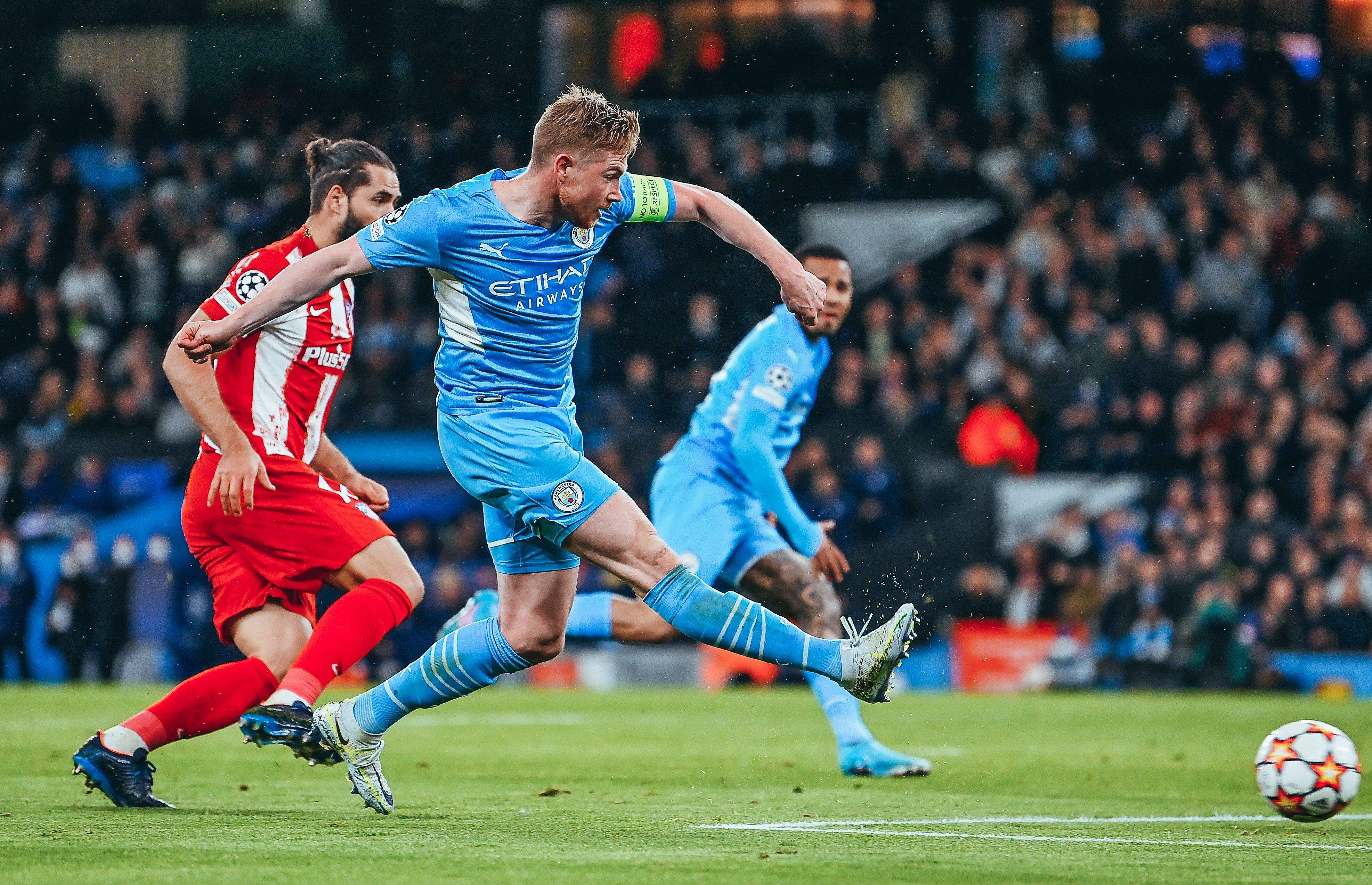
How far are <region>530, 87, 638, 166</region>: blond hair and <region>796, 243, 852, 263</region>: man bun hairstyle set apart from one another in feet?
8.32

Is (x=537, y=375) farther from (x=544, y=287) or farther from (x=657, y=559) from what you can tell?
(x=657, y=559)

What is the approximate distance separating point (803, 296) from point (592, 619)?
319 centimetres

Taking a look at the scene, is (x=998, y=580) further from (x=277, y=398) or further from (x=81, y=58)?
(x=81, y=58)

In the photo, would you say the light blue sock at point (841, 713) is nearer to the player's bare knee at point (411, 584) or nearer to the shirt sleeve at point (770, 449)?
the shirt sleeve at point (770, 449)

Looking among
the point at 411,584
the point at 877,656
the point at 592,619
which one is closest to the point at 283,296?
the point at 411,584

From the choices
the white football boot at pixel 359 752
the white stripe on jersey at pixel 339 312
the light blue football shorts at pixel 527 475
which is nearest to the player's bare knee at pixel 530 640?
the light blue football shorts at pixel 527 475

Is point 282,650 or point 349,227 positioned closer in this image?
point 282,650

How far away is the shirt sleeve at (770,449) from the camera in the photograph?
772cm

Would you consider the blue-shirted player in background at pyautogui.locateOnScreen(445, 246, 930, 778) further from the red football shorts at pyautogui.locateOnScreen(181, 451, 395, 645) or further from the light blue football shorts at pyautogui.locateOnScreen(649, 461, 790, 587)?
the red football shorts at pyautogui.locateOnScreen(181, 451, 395, 645)

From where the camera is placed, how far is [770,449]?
778 centimetres

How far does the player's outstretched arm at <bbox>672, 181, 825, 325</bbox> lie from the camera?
539cm

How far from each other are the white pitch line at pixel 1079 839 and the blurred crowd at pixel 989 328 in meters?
11.0

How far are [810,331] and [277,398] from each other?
2597 mm

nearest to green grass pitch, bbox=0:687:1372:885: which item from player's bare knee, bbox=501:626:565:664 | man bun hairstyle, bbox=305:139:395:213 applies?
player's bare knee, bbox=501:626:565:664
